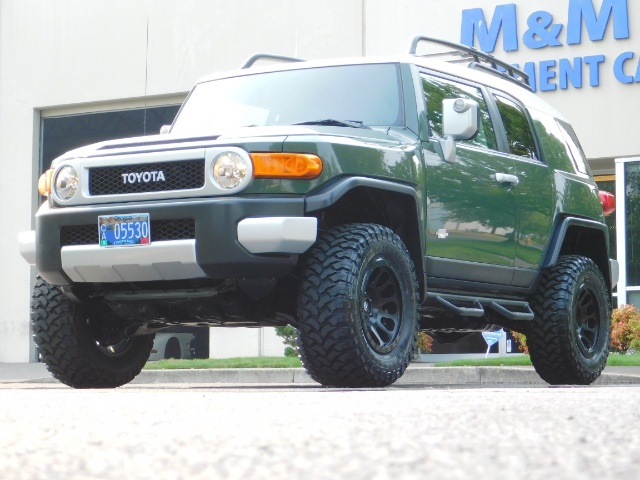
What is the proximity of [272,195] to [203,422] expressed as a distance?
3.14m

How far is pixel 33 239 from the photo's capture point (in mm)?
7086

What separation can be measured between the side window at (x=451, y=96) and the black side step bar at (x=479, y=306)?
37.2 inches

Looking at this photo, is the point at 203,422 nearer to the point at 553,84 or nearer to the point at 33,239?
the point at 33,239

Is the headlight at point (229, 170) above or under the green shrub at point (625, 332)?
above

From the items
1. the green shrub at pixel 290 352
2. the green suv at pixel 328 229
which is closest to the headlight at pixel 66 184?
the green suv at pixel 328 229

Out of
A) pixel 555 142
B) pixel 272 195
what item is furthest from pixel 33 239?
pixel 555 142

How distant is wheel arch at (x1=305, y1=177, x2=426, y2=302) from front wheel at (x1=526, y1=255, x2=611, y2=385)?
155cm

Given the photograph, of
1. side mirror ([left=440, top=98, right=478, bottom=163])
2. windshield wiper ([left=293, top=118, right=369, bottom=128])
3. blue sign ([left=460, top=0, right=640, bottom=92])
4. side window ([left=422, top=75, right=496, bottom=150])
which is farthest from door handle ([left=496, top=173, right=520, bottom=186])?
blue sign ([left=460, top=0, right=640, bottom=92])

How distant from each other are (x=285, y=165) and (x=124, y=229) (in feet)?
2.97

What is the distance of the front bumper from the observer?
6.18 m

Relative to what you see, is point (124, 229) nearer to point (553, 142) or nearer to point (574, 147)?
point (553, 142)

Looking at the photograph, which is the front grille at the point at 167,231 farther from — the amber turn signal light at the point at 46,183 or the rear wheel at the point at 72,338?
the rear wheel at the point at 72,338

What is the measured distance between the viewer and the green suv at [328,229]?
6.29 m

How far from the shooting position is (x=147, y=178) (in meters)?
6.59
